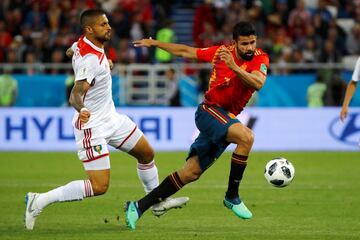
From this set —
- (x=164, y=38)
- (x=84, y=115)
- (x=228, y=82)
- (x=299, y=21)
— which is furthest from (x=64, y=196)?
(x=299, y=21)

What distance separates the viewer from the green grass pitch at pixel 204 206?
1005cm

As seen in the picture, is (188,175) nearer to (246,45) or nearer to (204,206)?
(246,45)

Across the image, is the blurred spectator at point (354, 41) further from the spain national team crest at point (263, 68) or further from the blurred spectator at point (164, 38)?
the spain national team crest at point (263, 68)

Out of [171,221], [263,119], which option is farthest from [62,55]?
[171,221]

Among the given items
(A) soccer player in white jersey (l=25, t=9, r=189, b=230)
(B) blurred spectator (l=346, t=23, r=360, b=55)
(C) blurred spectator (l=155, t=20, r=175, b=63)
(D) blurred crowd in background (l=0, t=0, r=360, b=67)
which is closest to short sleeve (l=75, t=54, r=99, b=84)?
(A) soccer player in white jersey (l=25, t=9, r=189, b=230)

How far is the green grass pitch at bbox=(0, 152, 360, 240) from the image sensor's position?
10.1 metres

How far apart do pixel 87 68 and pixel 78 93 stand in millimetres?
292

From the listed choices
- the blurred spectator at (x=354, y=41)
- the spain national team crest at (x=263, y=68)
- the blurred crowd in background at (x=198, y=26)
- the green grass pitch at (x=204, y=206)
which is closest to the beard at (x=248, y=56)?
the spain national team crest at (x=263, y=68)

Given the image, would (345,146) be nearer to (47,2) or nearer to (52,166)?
(52,166)

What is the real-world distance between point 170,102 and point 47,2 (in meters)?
5.81

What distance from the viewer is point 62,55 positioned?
80.0ft

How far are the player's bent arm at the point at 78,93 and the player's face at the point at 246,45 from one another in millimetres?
1655

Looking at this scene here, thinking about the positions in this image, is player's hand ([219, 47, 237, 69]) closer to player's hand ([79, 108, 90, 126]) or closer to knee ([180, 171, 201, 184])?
knee ([180, 171, 201, 184])

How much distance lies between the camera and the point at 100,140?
1016 centimetres
